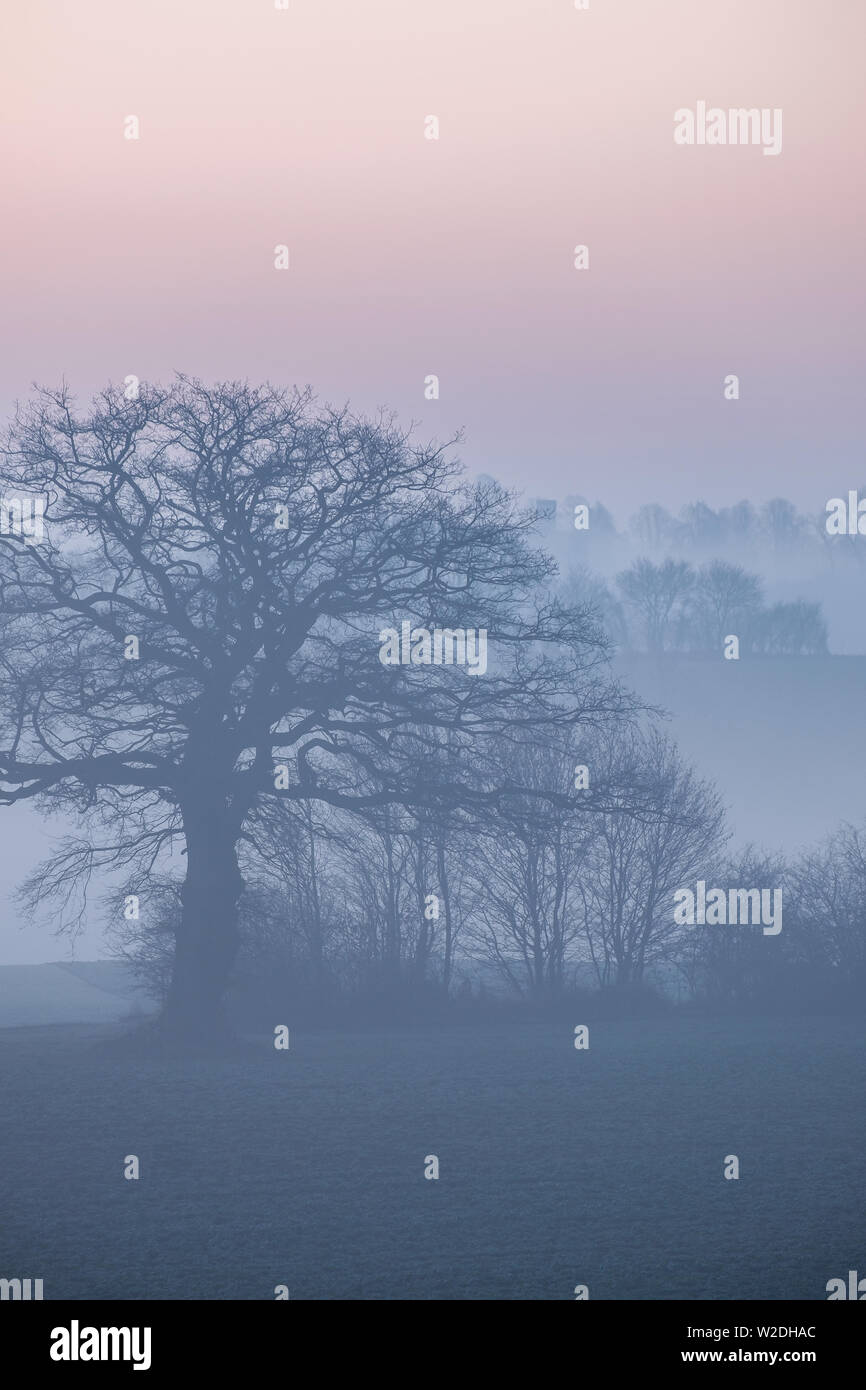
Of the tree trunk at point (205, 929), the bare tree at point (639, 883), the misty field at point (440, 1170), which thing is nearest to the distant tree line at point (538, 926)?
the bare tree at point (639, 883)

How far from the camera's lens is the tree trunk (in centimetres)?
2881

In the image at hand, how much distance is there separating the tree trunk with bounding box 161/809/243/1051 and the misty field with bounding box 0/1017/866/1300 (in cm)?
144

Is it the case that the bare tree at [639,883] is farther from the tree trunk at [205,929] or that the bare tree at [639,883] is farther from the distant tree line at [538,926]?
the tree trunk at [205,929]

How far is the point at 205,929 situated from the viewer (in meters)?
28.8

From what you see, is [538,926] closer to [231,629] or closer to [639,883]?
[639,883]

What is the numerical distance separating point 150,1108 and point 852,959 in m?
20.0

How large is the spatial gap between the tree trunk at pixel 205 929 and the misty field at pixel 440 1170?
1.44 metres

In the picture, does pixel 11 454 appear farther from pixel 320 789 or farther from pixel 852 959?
pixel 852 959

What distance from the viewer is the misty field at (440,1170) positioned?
14.6 metres

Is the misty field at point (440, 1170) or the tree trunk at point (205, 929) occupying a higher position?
the tree trunk at point (205, 929)

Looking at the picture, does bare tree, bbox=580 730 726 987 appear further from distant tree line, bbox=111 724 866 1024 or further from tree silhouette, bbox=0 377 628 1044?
tree silhouette, bbox=0 377 628 1044

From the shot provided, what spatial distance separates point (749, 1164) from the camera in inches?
759
